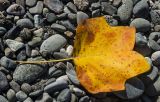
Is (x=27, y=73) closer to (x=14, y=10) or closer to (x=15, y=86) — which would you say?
(x=15, y=86)

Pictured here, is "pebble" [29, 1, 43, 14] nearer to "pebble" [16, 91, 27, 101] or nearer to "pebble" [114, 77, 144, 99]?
"pebble" [16, 91, 27, 101]

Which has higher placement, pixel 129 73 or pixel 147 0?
pixel 147 0

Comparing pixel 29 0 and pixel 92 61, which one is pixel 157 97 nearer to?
pixel 92 61

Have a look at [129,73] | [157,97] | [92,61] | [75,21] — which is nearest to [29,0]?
[75,21]

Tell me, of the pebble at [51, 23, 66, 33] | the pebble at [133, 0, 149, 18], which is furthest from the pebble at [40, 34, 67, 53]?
the pebble at [133, 0, 149, 18]

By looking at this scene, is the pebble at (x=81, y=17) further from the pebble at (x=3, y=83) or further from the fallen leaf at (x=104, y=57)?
the pebble at (x=3, y=83)

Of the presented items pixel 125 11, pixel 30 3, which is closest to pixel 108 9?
pixel 125 11

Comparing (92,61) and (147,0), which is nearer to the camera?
(92,61)
